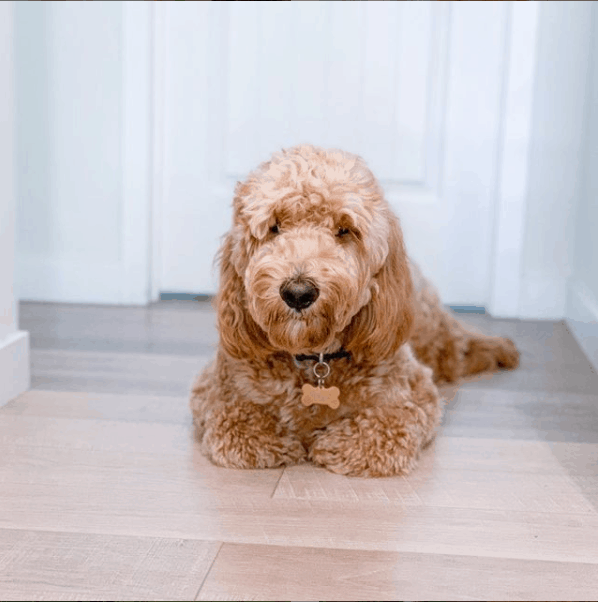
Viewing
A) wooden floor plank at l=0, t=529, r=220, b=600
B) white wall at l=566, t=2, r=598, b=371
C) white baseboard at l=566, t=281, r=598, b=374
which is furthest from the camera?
white wall at l=566, t=2, r=598, b=371

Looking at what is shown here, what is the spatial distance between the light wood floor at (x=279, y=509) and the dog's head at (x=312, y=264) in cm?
30

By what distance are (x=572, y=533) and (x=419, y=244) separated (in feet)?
6.67

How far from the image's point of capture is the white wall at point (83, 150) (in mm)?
3420

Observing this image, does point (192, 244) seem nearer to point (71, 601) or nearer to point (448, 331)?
point (448, 331)

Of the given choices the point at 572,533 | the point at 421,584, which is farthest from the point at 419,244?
the point at 421,584

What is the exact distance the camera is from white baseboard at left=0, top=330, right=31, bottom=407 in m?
2.22

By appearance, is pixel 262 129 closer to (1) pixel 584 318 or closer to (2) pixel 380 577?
(1) pixel 584 318

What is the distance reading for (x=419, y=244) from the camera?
3.51m

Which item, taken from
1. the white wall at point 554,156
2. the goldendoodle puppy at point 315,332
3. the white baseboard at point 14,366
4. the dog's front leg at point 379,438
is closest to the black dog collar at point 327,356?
the goldendoodle puppy at point 315,332

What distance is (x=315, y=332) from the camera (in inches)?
66.7

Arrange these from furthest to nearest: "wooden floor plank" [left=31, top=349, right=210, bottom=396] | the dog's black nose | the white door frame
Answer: the white door frame → "wooden floor plank" [left=31, top=349, right=210, bottom=396] → the dog's black nose

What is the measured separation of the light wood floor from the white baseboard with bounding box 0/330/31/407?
4cm

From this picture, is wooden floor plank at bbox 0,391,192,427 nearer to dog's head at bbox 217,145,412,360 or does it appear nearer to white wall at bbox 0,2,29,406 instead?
white wall at bbox 0,2,29,406

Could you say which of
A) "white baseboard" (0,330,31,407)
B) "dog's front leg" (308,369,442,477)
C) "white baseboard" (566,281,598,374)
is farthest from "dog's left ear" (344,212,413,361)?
"white baseboard" (566,281,598,374)
